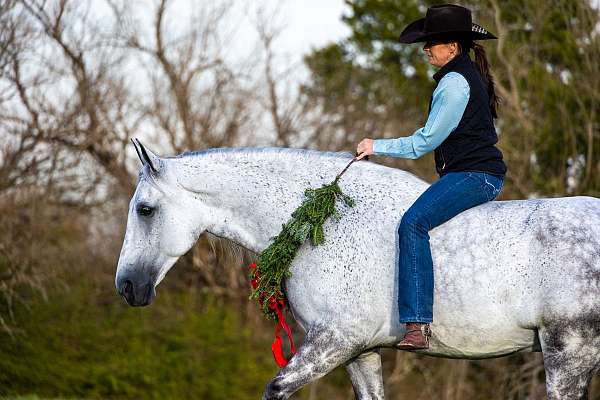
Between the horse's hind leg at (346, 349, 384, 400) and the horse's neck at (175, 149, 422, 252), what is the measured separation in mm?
919

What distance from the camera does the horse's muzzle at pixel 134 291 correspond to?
189 inches

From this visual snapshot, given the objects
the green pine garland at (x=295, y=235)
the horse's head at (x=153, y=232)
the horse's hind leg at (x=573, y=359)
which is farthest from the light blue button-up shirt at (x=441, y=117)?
the horse's head at (x=153, y=232)

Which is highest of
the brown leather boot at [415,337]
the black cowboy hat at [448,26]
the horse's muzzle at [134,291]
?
the black cowboy hat at [448,26]

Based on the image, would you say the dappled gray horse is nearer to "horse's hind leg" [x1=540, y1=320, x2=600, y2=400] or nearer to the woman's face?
Result: "horse's hind leg" [x1=540, y1=320, x2=600, y2=400]

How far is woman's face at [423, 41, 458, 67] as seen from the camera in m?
4.77

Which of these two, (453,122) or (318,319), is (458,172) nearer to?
(453,122)

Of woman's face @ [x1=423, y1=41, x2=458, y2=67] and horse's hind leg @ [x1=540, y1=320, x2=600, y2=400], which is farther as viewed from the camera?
woman's face @ [x1=423, y1=41, x2=458, y2=67]

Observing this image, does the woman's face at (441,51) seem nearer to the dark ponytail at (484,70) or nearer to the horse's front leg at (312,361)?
the dark ponytail at (484,70)

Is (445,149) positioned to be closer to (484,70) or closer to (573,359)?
(484,70)

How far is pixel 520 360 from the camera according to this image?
14.6 meters

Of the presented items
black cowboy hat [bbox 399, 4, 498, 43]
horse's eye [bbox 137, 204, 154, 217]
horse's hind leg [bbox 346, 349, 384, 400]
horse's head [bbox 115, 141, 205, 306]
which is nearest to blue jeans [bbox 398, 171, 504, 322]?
horse's hind leg [bbox 346, 349, 384, 400]

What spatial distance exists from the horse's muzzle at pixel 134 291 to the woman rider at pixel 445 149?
4.90 ft

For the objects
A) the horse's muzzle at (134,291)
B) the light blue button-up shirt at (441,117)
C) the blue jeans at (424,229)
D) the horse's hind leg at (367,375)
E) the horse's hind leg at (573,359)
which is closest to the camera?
the horse's hind leg at (573,359)

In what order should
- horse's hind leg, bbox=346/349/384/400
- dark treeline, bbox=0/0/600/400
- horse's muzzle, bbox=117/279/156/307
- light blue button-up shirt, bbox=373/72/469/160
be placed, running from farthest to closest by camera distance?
dark treeline, bbox=0/0/600/400, horse's hind leg, bbox=346/349/384/400, horse's muzzle, bbox=117/279/156/307, light blue button-up shirt, bbox=373/72/469/160
